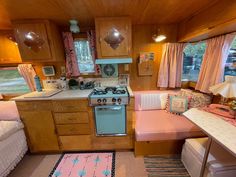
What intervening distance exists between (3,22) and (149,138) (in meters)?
2.87

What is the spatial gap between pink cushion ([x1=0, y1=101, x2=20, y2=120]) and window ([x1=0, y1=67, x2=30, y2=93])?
536mm

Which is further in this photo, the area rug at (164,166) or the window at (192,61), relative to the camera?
the window at (192,61)

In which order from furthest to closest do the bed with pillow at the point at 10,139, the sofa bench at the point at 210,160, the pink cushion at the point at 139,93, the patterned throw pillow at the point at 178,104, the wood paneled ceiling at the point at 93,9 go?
the pink cushion at the point at 139,93, the patterned throw pillow at the point at 178,104, the bed with pillow at the point at 10,139, the wood paneled ceiling at the point at 93,9, the sofa bench at the point at 210,160

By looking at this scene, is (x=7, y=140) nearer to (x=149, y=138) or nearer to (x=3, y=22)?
(x=3, y=22)

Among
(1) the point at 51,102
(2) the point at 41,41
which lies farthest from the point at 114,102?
(2) the point at 41,41

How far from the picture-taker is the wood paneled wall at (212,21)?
119 cm

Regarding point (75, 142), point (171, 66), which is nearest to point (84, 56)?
point (75, 142)

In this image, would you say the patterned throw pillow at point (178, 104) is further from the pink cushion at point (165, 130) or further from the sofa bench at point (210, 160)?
the sofa bench at point (210, 160)

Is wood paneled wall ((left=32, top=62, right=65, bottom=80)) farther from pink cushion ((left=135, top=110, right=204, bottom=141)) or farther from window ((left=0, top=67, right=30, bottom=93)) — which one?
pink cushion ((left=135, top=110, right=204, bottom=141))

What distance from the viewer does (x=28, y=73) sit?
7.54 ft

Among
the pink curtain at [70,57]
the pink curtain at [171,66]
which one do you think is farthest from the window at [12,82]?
the pink curtain at [171,66]

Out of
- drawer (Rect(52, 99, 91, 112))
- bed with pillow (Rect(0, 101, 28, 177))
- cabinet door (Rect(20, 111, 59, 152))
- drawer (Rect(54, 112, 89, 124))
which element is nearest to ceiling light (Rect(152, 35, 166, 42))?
drawer (Rect(52, 99, 91, 112))

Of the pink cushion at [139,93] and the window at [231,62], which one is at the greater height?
the window at [231,62]

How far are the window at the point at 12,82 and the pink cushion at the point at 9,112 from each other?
536mm
